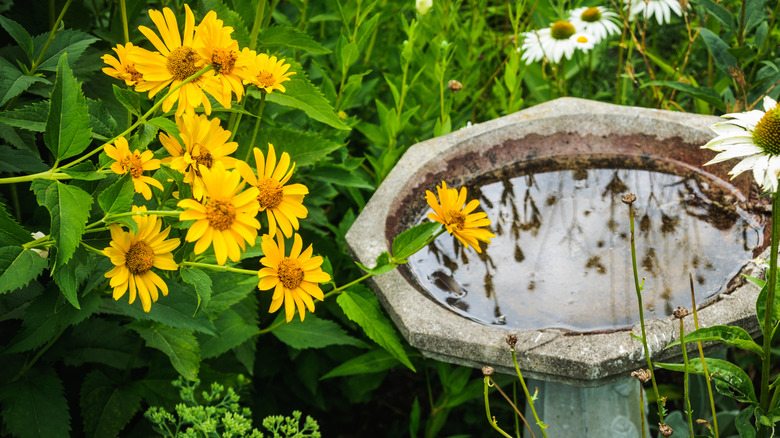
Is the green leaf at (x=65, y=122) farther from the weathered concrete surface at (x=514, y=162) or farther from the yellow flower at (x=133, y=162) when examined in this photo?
the weathered concrete surface at (x=514, y=162)

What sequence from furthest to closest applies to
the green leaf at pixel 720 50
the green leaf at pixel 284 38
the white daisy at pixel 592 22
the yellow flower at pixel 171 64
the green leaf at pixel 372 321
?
Result: the white daisy at pixel 592 22 → the green leaf at pixel 720 50 → the green leaf at pixel 372 321 → the green leaf at pixel 284 38 → the yellow flower at pixel 171 64

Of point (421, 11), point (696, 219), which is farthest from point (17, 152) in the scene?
point (696, 219)

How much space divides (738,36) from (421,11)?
3.44ft

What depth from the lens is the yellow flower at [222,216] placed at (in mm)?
967

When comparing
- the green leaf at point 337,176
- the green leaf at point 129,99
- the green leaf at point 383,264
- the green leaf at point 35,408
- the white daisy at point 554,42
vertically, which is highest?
the green leaf at point 129,99

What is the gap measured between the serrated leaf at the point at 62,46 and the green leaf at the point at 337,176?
2.14ft

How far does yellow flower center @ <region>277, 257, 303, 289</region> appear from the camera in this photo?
111 cm

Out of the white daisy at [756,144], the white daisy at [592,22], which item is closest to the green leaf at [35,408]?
the white daisy at [756,144]

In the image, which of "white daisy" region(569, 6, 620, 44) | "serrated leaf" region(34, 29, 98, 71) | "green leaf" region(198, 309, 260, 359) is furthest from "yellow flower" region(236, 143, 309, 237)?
"white daisy" region(569, 6, 620, 44)

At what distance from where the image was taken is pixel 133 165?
3.45 feet

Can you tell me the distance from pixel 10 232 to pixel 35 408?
460mm

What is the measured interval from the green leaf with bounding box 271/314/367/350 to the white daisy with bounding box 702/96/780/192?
0.91 m

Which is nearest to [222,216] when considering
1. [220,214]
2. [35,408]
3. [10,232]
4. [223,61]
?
[220,214]

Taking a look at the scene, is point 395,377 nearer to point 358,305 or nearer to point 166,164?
point 358,305
